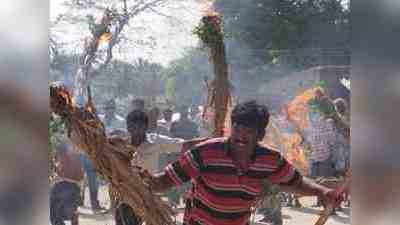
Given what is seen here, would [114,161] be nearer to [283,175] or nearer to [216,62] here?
[283,175]

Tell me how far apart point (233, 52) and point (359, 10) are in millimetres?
2183

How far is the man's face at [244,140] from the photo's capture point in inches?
90.0

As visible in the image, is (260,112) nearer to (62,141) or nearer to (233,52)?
(233,52)

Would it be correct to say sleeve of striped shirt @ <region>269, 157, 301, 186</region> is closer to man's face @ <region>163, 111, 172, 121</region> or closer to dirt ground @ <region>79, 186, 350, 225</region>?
dirt ground @ <region>79, 186, 350, 225</region>

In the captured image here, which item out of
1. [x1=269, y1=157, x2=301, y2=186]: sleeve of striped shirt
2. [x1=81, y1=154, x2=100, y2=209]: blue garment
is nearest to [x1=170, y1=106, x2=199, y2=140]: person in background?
[x1=81, y1=154, x2=100, y2=209]: blue garment

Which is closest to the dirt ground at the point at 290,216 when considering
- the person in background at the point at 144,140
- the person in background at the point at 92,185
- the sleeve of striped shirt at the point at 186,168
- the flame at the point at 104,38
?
the person in background at the point at 92,185

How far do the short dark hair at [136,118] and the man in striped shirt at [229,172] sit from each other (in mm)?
1139

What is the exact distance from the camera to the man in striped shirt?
2.28 meters

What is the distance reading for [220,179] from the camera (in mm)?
2270

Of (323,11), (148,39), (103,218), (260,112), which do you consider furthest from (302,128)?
(260,112)

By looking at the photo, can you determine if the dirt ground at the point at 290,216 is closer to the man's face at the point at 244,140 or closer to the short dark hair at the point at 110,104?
the short dark hair at the point at 110,104

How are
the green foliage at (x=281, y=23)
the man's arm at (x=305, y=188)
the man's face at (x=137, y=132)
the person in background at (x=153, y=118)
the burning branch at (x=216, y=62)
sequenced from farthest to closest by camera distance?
1. the person in background at (x=153, y=118)
2. the green foliage at (x=281, y=23)
3. the man's face at (x=137, y=132)
4. the burning branch at (x=216, y=62)
5. the man's arm at (x=305, y=188)

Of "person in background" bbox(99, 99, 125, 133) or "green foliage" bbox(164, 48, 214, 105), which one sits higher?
"green foliage" bbox(164, 48, 214, 105)

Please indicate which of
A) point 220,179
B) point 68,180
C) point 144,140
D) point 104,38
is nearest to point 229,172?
point 220,179
